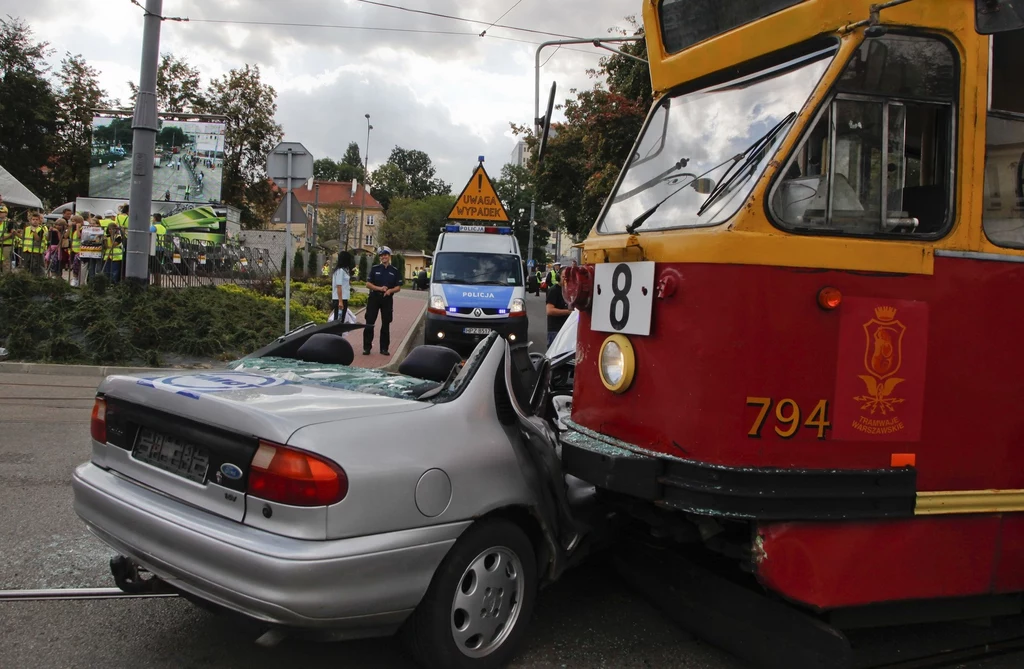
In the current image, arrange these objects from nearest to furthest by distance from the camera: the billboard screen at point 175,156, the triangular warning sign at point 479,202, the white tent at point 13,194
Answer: the triangular warning sign at point 479,202 < the white tent at point 13,194 < the billboard screen at point 175,156

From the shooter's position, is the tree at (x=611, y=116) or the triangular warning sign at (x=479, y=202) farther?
the triangular warning sign at (x=479, y=202)

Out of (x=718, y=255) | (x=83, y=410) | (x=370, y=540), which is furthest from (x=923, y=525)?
(x=83, y=410)

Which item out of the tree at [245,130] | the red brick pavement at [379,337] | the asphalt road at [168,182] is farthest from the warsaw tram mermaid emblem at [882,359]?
the tree at [245,130]

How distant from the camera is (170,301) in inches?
519

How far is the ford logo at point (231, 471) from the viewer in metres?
2.77

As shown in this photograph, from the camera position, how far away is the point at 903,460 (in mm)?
3152

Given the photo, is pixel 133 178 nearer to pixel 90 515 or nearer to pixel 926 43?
pixel 90 515

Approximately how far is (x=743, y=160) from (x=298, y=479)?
2155 mm

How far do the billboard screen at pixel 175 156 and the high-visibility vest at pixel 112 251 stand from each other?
19.5 meters

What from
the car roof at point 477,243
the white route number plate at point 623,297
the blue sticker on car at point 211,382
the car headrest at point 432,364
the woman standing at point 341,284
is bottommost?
the blue sticker on car at point 211,382

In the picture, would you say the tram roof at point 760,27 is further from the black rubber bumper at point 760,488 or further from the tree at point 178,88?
the tree at point 178,88

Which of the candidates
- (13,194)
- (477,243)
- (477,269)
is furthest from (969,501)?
(13,194)

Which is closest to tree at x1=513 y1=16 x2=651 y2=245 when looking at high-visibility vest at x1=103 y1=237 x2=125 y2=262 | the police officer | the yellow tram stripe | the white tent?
the police officer

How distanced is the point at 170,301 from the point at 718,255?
39.6 ft
